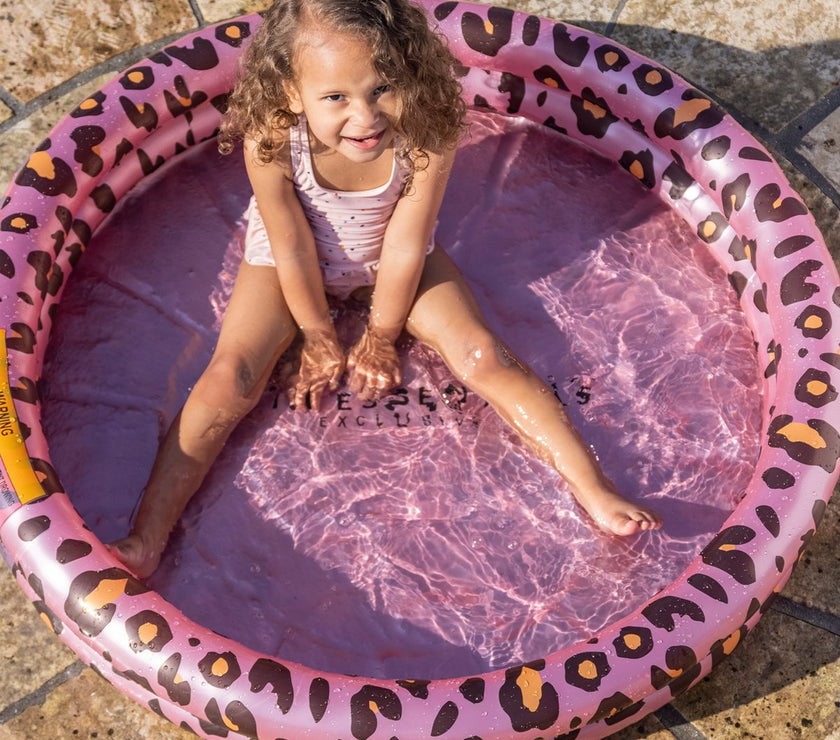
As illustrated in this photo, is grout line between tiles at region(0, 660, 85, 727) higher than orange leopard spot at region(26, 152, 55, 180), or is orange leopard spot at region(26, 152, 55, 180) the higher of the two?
orange leopard spot at region(26, 152, 55, 180)

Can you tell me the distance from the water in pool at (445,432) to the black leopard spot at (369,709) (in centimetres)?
38

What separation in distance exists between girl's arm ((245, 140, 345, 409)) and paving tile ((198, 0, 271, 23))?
1107mm

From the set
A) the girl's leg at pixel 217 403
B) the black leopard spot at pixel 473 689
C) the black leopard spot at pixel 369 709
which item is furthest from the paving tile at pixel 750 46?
the black leopard spot at pixel 369 709

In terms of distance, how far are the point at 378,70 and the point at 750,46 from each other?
1.94 m

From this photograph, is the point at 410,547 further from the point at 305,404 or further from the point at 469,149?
the point at 469,149

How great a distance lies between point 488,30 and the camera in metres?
3.07

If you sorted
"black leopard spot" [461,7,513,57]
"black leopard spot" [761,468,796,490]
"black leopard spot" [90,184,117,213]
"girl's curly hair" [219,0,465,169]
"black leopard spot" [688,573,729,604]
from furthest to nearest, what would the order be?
"black leopard spot" [461,7,513,57] < "black leopard spot" [90,184,117,213] < "black leopard spot" [761,468,796,490] < "black leopard spot" [688,573,729,604] < "girl's curly hair" [219,0,465,169]

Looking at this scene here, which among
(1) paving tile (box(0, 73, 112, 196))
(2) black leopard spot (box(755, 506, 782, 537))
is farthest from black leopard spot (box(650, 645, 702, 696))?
(1) paving tile (box(0, 73, 112, 196))

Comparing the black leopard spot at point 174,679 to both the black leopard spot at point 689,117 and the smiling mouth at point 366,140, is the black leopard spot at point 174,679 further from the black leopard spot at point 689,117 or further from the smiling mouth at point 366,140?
the black leopard spot at point 689,117

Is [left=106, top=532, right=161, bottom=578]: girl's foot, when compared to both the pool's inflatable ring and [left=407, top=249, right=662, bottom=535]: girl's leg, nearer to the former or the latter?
the pool's inflatable ring

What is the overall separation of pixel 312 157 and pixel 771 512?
139 cm

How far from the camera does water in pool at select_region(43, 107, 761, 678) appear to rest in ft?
8.60

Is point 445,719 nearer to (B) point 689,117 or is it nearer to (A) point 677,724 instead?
(A) point 677,724

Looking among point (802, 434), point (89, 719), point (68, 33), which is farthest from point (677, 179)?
point (89, 719)
